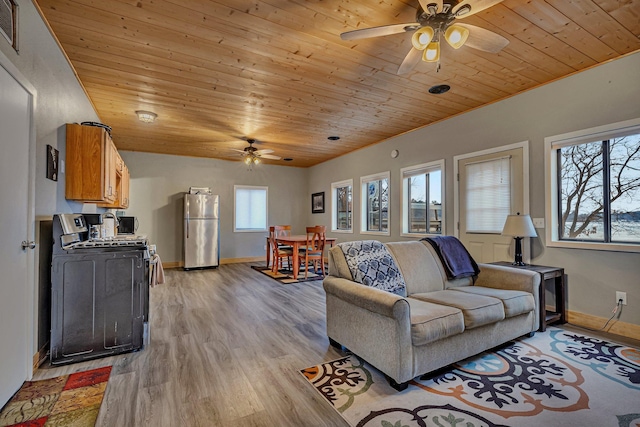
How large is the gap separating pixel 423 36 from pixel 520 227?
→ 2306 mm

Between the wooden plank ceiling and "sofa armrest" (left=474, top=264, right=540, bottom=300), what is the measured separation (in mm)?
2036

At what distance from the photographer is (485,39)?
2.07 metres

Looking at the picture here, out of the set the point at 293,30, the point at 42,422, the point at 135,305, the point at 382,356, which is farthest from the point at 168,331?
the point at 293,30

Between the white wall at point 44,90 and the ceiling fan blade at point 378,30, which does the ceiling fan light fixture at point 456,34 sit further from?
the white wall at point 44,90

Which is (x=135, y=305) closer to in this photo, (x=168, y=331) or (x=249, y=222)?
(x=168, y=331)

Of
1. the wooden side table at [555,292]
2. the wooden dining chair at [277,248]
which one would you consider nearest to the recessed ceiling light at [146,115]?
the wooden dining chair at [277,248]

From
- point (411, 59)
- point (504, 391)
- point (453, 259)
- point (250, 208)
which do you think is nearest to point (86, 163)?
point (411, 59)

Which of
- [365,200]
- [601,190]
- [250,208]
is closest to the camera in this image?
[601,190]

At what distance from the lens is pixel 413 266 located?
Answer: 2809 mm

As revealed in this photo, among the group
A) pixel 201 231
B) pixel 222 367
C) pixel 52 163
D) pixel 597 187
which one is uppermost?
pixel 52 163

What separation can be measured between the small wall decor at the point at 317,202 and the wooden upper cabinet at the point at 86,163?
17.1 feet

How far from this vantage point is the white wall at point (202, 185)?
6500 millimetres

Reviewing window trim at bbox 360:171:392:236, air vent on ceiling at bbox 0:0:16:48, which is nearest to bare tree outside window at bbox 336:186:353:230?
window trim at bbox 360:171:392:236

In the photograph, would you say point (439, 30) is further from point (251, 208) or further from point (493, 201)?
point (251, 208)
